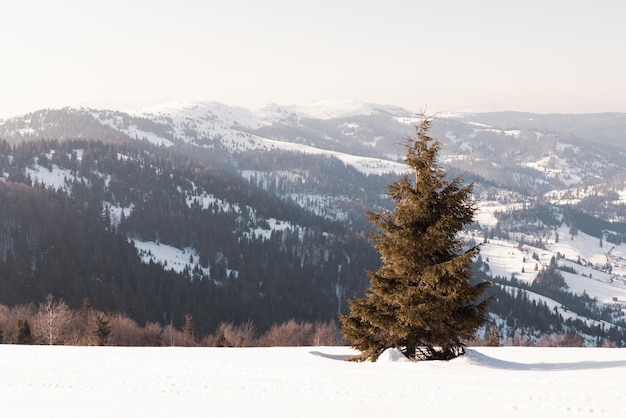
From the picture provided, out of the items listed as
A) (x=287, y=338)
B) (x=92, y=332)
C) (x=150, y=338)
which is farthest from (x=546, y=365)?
(x=287, y=338)

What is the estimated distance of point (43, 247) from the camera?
19150 centimetres

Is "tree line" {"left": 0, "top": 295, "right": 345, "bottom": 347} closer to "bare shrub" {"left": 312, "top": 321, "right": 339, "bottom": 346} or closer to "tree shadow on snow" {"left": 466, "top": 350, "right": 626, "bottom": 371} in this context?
"bare shrub" {"left": 312, "top": 321, "right": 339, "bottom": 346}

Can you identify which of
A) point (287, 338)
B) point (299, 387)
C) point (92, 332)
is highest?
point (299, 387)

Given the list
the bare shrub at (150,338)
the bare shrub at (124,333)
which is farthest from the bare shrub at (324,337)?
the bare shrub at (124,333)

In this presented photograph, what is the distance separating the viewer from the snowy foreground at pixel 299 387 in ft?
51.4

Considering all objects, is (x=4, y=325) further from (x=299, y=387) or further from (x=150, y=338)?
(x=299, y=387)

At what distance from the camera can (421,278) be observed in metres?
24.8

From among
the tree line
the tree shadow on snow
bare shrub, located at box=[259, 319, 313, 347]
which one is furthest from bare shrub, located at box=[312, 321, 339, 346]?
the tree shadow on snow

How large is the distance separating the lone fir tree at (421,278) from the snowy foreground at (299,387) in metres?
1.47

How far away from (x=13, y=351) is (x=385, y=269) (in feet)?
73.3

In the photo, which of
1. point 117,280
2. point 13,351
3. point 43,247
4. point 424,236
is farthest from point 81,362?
point 43,247

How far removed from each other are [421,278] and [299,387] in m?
9.34

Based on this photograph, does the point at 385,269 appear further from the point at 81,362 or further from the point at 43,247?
the point at 43,247

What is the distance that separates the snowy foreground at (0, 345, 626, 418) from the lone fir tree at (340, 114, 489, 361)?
1473 mm
